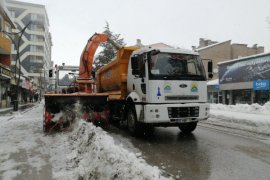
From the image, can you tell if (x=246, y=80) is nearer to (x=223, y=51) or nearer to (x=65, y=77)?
(x=223, y=51)

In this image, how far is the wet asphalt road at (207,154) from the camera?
5516 millimetres

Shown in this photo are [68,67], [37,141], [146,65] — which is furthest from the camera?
[68,67]

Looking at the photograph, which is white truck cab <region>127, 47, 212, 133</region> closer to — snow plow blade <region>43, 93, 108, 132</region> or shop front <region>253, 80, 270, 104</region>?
snow plow blade <region>43, 93, 108, 132</region>

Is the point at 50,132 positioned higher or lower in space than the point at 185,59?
lower

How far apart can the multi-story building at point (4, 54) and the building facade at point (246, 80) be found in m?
24.7

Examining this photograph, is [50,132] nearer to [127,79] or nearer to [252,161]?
[127,79]

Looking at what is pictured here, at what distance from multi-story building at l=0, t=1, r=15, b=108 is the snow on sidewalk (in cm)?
2035

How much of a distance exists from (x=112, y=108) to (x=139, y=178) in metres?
7.92

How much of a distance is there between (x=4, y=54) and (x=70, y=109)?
2589cm

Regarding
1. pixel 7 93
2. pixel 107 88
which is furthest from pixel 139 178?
pixel 7 93

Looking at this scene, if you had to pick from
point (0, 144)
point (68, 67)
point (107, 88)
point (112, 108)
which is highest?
point (68, 67)

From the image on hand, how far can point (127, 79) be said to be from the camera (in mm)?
10352

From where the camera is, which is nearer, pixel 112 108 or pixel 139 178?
pixel 139 178

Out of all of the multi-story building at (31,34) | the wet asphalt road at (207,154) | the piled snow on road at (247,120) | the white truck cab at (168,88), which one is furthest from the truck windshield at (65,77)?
the multi-story building at (31,34)
